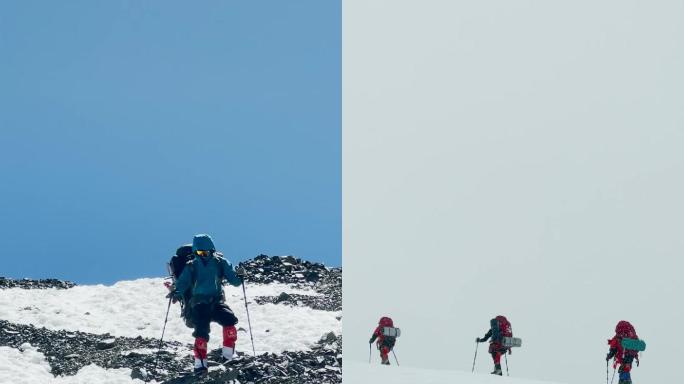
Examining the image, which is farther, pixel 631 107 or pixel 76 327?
pixel 631 107

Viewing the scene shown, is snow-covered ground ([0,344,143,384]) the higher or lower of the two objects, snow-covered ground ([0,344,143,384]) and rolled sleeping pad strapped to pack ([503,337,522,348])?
the lower

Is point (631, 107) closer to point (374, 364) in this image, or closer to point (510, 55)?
point (510, 55)

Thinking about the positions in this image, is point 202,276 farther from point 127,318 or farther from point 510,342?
point 510,342

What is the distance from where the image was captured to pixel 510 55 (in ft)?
196

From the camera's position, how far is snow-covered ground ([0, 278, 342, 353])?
49.7ft

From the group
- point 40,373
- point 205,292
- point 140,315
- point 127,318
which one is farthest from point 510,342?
point 40,373

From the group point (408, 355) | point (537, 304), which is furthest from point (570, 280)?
point (408, 355)

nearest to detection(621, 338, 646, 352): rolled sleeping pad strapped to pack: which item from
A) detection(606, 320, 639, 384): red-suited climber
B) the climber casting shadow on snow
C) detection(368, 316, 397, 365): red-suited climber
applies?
detection(606, 320, 639, 384): red-suited climber

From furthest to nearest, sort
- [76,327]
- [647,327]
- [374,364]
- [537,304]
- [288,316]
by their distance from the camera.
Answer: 1. [537,304]
2. [647,327]
3. [374,364]
4. [288,316]
5. [76,327]

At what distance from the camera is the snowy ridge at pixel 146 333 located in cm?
1194

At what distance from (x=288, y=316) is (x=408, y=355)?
23.4 metres

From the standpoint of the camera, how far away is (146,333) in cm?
1545

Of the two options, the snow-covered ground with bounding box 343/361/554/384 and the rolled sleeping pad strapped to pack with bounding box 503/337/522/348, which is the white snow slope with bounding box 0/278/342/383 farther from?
the rolled sleeping pad strapped to pack with bounding box 503/337/522/348

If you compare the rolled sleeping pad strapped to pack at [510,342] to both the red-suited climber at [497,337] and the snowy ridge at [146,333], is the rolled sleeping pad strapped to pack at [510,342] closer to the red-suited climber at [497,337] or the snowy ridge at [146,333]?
the red-suited climber at [497,337]
